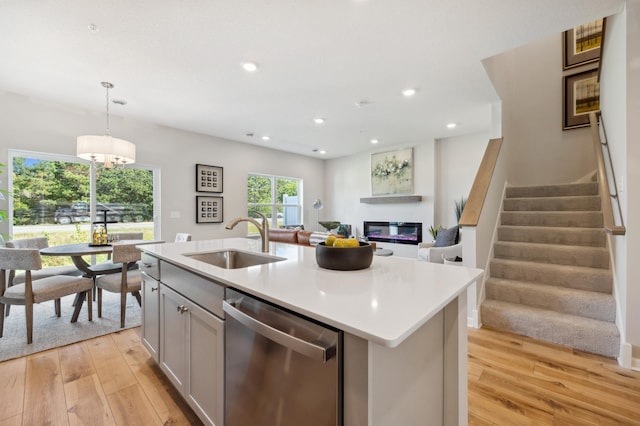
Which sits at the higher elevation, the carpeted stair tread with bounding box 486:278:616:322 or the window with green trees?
the window with green trees

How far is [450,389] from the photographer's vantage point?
3.73ft

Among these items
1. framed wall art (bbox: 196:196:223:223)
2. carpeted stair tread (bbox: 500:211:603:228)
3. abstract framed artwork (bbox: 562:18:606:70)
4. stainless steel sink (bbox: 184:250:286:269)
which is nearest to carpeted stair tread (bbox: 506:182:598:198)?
carpeted stair tread (bbox: 500:211:603:228)

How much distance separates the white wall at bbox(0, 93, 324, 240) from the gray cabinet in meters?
3.49

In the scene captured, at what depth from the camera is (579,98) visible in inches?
161

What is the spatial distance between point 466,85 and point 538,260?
2.11m

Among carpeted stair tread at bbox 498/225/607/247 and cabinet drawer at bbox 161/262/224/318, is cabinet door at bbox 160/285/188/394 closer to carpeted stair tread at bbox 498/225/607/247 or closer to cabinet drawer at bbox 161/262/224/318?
cabinet drawer at bbox 161/262/224/318

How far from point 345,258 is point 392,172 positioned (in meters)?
5.41

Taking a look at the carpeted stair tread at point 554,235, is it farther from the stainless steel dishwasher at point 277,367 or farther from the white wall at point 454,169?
the stainless steel dishwasher at point 277,367

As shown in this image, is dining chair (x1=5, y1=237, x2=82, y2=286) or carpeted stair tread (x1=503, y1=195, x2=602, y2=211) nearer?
dining chair (x1=5, y1=237, x2=82, y2=286)

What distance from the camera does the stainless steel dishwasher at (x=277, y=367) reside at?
793 millimetres

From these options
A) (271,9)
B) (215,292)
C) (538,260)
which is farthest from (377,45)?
(538,260)

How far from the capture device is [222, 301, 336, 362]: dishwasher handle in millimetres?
770

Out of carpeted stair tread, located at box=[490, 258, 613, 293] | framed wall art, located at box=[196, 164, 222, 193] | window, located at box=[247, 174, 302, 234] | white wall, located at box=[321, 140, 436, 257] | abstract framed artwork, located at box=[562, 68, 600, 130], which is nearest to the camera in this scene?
carpeted stair tread, located at box=[490, 258, 613, 293]

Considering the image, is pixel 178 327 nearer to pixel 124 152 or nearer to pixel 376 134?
pixel 124 152
